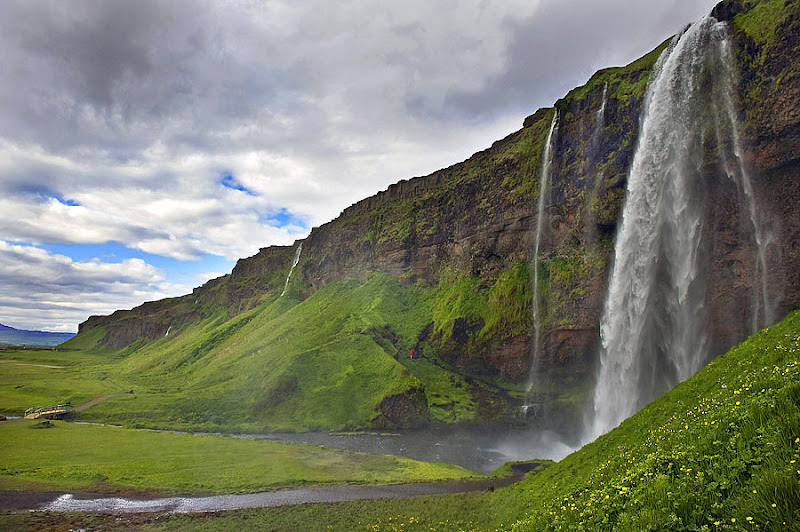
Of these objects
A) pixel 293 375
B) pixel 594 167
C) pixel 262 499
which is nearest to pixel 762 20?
pixel 594 167

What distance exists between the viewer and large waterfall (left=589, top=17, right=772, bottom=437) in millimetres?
49438

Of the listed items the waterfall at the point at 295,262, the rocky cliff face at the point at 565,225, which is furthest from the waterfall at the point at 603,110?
the waterfall at the point at 295,262

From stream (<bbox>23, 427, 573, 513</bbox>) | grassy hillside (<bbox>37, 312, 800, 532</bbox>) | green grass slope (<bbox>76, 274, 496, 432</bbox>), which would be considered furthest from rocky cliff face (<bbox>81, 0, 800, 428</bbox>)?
grassy hillside (<bbox>37, 312, 800, 532</bbox>)

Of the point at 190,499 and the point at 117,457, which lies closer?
the point at 190,499

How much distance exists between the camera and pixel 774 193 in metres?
47.1

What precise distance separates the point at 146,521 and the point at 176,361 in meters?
114

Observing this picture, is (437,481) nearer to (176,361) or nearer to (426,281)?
(426,281)

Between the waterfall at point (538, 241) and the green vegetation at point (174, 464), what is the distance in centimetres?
3321

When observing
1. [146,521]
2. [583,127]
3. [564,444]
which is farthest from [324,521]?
[583,127]

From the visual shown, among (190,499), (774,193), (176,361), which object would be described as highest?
(774,193)

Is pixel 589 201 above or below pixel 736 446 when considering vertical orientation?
above

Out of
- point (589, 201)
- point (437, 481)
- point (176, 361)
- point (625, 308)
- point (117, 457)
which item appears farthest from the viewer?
point (176, 361)

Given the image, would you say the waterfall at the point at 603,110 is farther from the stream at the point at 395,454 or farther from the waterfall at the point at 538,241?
the stream at the point at 395,454

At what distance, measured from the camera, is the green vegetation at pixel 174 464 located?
129ft
